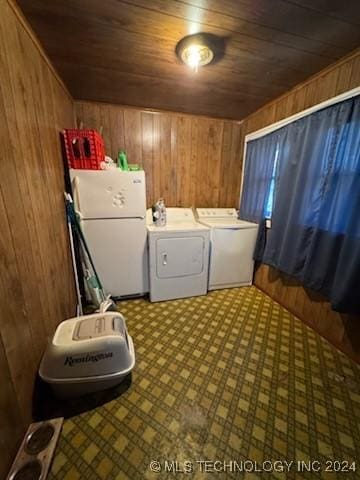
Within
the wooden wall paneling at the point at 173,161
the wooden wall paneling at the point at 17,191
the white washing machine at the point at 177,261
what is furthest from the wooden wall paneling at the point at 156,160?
the wooden wall paneling at the point at 17,191

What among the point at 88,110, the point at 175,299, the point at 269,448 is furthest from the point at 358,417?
the point at 88,110

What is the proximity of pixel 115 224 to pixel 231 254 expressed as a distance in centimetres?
145

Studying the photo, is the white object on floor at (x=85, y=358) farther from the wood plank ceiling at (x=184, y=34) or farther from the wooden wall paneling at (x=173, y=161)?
the wooden wall paneling at (x=173, y=161)

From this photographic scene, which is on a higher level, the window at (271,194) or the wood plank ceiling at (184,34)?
the wood plank ceiling at (184,34)

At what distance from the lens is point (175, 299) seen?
7.77 feet

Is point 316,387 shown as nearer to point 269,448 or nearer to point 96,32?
point 269,448

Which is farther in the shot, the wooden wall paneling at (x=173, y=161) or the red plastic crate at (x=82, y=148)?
the wooden wall paneling at (x=173, y=161)

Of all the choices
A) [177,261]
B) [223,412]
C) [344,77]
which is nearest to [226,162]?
[344,77]

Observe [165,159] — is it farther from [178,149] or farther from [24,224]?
[24,224]

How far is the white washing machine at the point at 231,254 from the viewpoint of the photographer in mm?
2432

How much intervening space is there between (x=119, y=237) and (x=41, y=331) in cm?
112

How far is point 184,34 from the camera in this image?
51.9 inches

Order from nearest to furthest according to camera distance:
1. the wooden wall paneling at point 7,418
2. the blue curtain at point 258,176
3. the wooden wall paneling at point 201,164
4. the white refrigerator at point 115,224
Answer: the wooden wall paneling at point 7,418 < the white refrigerator at point 115,224 < the blue curtain at point 258,176 < the wooden wall paneling at point 201,164

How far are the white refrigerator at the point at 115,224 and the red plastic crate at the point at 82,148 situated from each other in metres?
0.09
